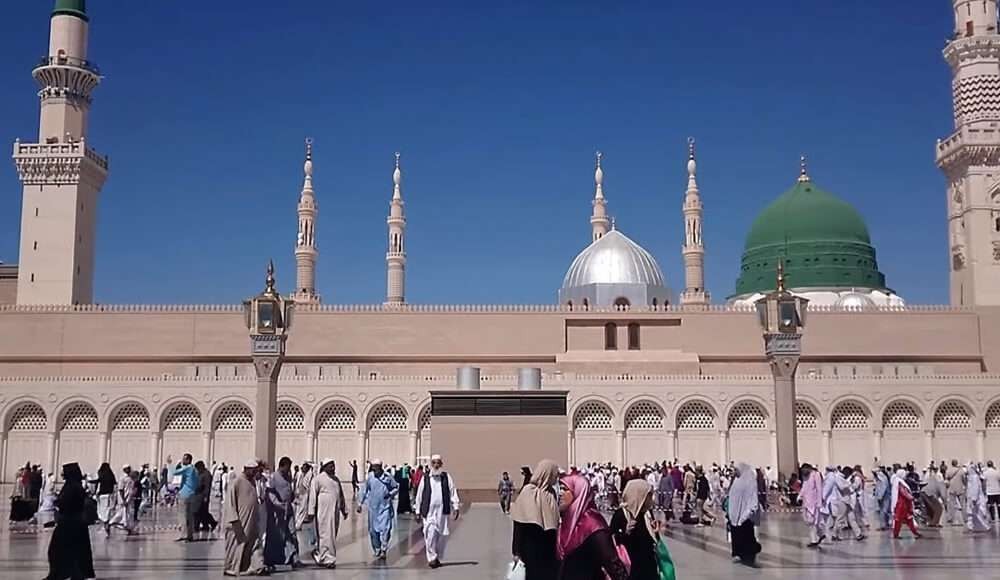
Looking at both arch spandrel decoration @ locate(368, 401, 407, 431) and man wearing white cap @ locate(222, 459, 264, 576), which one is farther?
arch spandrel decoration @ locate(368, 401, 407, 431)

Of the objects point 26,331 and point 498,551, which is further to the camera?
point 26,331

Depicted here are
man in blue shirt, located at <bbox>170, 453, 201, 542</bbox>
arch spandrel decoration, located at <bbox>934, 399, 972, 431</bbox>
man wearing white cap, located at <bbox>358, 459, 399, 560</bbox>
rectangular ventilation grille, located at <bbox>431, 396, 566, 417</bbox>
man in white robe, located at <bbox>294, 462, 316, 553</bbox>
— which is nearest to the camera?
man wearing white cap, located at <bbox>358, 459, 399, 560</bbox>

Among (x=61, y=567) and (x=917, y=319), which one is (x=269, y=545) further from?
(x=917, y=319)

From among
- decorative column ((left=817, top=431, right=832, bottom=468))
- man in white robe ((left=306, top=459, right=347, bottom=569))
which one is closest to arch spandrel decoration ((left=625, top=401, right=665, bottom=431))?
decorative column ((left=817, top=431, right=832, bottom=468))

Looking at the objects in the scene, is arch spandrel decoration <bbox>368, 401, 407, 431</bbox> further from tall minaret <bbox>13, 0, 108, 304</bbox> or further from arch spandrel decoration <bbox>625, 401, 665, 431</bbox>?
tall minaret <bbox>13, 0, 108, 304</bbox>

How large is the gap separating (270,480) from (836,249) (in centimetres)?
4333

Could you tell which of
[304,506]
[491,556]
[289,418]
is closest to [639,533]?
[491,556]

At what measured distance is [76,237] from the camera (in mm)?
37594

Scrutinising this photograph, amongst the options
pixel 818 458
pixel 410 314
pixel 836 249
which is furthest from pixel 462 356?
pixel 836 249

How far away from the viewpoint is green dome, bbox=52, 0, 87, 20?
1510 inches

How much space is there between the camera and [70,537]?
339 inches

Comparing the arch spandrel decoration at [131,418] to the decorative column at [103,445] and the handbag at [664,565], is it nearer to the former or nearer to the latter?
the decorative column at [103,445]

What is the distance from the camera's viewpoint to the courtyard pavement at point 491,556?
960cm

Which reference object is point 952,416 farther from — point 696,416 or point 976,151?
point 976,151
